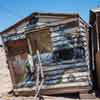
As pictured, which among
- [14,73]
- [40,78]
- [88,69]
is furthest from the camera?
[14,73]

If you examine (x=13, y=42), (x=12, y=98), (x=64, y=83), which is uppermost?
(x=13, y=42)

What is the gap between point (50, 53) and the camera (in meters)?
9.81

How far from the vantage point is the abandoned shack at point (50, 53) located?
9406 millimetres

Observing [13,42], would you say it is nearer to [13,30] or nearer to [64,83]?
[13,30]

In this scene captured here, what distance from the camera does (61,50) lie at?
9.66 m

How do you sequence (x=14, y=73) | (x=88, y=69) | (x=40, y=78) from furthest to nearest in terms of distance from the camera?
(x=14, y=73), (x=40, y=78), (x=88, y=69)

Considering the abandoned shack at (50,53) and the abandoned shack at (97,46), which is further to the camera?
the abandoned shack at (97,46)

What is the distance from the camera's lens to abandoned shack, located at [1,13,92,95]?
30.9 ft

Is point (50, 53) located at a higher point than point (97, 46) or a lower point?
lower

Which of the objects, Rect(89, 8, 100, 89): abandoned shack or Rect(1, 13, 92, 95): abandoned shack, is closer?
Rect(1, 13, 92, 95): abandoned shack

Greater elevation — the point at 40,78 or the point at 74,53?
the point at 74,53

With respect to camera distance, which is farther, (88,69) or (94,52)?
(94,52)

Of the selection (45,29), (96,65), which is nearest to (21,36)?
(45,29)

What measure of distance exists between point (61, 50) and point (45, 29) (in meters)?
1.09
